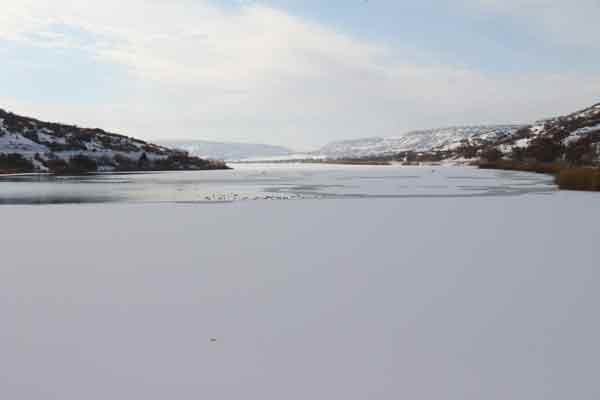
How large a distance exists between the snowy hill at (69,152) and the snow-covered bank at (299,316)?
7134 centimetres

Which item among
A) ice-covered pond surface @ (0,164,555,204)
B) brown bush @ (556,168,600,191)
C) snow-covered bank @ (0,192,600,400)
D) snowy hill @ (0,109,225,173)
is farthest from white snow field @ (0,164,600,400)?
snowy hill @ (0,109,225,173)

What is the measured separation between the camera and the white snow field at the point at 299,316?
4059mm

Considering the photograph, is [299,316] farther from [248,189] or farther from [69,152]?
[69,152]

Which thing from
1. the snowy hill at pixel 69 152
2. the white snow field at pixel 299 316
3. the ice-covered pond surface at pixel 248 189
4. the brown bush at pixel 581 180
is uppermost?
the snowy hill at pixel 69 152

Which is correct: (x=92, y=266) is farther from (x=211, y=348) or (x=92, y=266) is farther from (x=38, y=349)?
(x=211, y=348)

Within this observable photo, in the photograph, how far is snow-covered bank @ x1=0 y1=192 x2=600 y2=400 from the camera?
4.07 m

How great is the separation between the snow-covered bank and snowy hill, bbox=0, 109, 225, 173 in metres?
71.3

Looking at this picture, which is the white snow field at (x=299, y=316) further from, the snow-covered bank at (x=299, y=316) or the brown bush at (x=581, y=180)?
the brown bush at (x=581, y=180)

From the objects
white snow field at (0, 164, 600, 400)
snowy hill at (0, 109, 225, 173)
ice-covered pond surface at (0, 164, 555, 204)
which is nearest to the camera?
white snow field at (0, 164, 600, 400)

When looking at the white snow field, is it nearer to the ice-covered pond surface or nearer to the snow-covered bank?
the snow-covered bank

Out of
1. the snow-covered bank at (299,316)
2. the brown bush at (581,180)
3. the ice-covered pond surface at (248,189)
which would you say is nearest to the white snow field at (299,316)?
the snow-covered bank at (299,316)

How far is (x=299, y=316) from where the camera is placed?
5.71 metres

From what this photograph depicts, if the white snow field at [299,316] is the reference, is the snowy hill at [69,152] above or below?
above

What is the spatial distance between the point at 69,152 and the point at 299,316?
300ft
